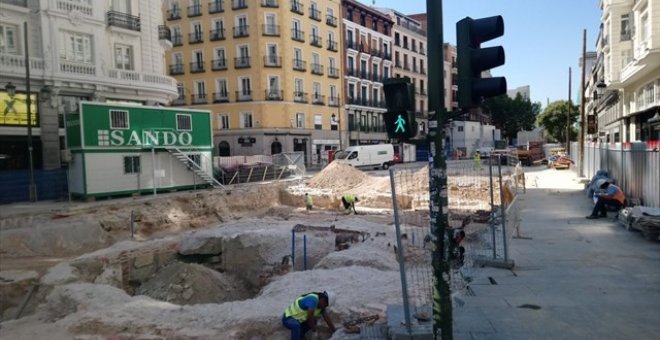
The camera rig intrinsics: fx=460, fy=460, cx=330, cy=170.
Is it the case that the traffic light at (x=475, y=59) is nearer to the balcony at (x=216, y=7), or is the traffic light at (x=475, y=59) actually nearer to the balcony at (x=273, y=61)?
the balcony at (x=273, y=61)

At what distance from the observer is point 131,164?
21875mm

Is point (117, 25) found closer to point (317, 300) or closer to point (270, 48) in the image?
point (270, 48)

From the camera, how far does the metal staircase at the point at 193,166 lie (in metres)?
23.8

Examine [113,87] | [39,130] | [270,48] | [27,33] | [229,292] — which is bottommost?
[229,292]

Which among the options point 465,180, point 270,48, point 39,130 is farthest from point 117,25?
point 465,180

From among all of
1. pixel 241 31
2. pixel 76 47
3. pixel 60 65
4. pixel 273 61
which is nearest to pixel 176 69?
pixel 241 31

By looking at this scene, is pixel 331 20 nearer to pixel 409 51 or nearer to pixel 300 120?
pixel 300 120

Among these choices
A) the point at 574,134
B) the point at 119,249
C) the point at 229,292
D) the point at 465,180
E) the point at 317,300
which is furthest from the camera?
the point at 574,134

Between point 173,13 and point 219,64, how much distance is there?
7.91 metres

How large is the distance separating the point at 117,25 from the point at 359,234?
800 inches

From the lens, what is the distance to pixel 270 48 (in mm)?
45000

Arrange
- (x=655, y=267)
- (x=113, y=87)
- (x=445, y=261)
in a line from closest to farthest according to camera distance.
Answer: (x=445, y=261) < (x=655, y=267) < (x=113, y=87)

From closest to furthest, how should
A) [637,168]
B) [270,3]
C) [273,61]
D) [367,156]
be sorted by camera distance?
1. [637,168]
2. [367,156]
3. [270,3]
4. [273,61]

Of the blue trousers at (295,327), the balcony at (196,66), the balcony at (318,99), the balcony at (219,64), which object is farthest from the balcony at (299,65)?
the blue trousers at (295,327)
